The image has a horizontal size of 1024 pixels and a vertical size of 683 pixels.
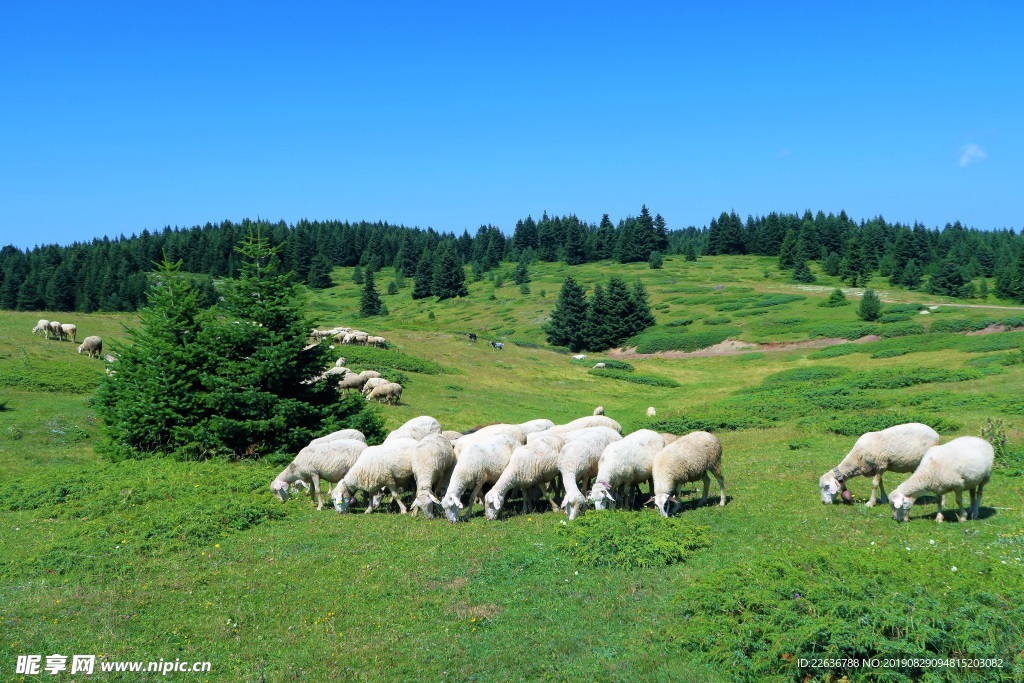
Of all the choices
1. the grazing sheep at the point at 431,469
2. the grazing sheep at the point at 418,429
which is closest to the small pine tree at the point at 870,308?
the grazing sheep at the point at 418,429

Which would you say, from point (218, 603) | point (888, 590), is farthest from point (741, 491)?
point (218, 603)

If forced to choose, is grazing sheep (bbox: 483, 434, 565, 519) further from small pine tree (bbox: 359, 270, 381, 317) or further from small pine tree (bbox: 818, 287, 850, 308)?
small pine tree (bbox: 359, 270, 381, 317)

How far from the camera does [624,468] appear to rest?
55.8ft

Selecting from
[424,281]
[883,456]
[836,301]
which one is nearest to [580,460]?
[883,456]

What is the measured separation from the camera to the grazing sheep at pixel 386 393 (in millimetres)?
38125

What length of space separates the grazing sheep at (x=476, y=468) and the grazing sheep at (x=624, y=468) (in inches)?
95.9

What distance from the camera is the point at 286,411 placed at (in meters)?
24.3

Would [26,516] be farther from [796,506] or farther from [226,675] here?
[796,506]

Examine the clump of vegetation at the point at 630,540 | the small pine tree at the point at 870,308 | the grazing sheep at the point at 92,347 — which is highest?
the small pine tree at the point at 870,308

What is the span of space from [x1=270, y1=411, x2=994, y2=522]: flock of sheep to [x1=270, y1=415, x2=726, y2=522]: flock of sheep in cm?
3

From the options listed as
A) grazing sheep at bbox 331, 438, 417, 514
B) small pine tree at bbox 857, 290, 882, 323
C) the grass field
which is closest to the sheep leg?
grazing sheep at bbox 331, 438, 417, 514

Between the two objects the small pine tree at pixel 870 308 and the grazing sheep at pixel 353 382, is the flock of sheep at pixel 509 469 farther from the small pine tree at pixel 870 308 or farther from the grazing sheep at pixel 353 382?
the small pine tree at pixel 870 308

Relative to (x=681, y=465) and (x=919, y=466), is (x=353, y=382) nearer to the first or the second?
(x=681, y=465)

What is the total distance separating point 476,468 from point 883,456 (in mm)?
9485
